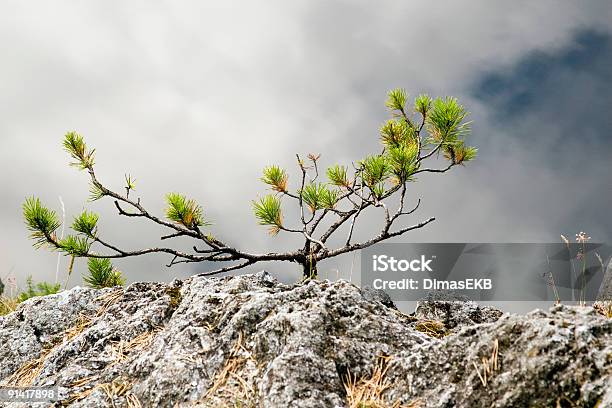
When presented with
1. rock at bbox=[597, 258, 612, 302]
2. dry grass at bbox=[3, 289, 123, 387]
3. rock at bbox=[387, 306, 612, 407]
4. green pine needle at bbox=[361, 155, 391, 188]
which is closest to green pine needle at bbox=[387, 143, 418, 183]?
green pine needle at bbox=[361, 155, 391, 188]

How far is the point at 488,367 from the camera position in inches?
85.7

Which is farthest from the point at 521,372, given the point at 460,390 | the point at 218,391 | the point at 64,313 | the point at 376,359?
the point at 64,313

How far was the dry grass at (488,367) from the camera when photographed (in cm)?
216

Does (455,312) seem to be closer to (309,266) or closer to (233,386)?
(233,386)

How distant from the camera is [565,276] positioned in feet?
21.7

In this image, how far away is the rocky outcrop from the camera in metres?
2.09

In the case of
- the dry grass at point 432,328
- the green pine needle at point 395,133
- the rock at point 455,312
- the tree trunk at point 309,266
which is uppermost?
the green pine needle at point 395,133

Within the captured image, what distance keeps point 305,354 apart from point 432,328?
1.14 meters

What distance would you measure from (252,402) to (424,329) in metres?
1.22

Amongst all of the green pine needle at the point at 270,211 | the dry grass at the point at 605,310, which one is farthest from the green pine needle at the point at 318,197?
the dry grass at the point at 605,310

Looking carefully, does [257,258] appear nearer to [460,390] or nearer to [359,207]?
[359,207]

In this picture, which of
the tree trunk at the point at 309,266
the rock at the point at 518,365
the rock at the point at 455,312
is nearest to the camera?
the rock at the point at 518,365

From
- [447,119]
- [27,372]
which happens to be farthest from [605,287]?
[27,372]

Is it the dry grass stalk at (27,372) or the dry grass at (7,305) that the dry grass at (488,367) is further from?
the dry grass at (7,305)
